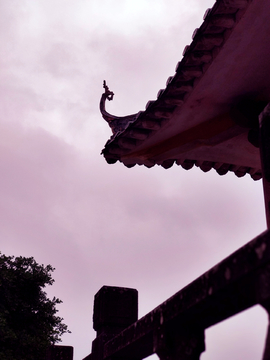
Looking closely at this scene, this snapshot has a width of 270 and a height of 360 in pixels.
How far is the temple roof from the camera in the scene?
4127 mm

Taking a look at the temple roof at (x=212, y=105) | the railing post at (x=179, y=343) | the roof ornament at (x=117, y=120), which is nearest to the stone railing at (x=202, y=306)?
the railing post at (x=179, y=343)

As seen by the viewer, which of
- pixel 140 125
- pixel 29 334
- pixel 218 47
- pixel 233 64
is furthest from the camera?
pixel 29 334

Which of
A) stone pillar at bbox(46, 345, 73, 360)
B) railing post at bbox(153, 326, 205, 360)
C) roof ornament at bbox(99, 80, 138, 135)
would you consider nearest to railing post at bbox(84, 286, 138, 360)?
stone pillar at bbox(46, 345, 73, 360)

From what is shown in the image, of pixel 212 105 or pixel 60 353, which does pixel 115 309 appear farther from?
pixel 212 105

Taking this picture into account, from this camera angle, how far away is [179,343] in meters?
2.09

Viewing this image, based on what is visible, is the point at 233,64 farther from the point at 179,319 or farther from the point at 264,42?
the point at 179,319

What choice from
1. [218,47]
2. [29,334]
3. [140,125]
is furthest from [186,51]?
[29,334]

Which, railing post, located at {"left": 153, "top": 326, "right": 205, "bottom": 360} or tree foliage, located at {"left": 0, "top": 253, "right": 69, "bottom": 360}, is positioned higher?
tree foliage, located at {"left": 0, "top": 253, "right": 69, "bottom": 360}

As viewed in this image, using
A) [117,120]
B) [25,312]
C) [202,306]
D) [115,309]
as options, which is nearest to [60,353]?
[115,309]

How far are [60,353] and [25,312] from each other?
1158cm

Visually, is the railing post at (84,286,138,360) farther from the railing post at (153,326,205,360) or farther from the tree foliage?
the tree foliage

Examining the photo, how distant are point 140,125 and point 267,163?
3236mm

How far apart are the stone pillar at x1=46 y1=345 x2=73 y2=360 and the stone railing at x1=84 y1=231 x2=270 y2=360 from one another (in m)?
2.32

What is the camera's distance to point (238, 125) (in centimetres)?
522
